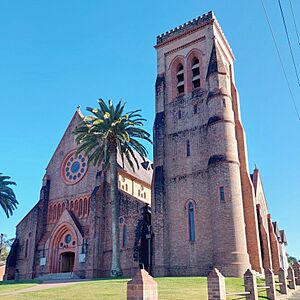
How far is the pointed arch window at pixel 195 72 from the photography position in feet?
121

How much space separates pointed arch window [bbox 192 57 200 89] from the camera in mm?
36975

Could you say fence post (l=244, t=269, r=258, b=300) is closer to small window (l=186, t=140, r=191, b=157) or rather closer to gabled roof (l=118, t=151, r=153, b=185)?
small window (l=186, t=140, r=191, b=157)

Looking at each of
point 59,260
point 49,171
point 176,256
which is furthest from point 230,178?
point 49,171

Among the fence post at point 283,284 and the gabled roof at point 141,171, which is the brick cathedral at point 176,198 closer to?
the gabled roof at point 141,171

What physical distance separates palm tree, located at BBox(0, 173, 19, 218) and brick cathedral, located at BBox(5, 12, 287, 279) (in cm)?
715

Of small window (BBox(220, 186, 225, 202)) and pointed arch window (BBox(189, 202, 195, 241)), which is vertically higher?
small window (BBox(220, 186, 225, 202))

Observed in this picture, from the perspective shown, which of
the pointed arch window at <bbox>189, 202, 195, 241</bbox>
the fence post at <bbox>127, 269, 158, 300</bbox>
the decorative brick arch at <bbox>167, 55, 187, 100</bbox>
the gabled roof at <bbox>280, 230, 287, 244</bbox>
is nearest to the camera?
the fence post at <bbox>127, 269, 158, 300</bbox>

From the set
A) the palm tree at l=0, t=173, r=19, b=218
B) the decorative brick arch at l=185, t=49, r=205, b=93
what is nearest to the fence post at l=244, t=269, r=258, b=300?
the decorative brick arch at l=185, t=49, r=205, b=93

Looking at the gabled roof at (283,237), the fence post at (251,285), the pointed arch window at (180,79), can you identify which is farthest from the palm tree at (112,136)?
the gabled roof at (283,237)

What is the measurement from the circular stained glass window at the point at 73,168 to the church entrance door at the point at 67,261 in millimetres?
7819

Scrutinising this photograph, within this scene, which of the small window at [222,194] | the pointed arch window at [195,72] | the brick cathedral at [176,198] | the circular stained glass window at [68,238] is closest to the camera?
the small window at [222,194]

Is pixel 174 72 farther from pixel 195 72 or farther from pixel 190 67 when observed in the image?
pixel 195 72

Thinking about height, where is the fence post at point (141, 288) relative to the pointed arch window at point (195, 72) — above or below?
below

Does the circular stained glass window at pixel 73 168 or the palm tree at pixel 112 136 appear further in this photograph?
the circular stained glass window at pixel 73 168
